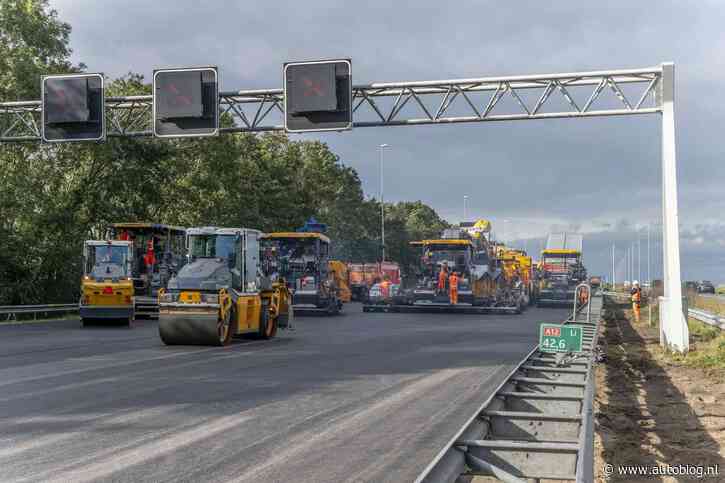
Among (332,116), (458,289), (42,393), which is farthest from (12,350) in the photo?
(458,289)

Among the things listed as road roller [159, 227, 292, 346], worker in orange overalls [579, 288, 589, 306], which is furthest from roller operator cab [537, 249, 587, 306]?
road roller [159, 227, 292, 346]

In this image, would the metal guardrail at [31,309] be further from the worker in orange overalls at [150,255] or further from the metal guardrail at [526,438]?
the metal guardrail at [526,438]

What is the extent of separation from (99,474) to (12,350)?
13.9m

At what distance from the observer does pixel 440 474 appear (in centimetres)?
557

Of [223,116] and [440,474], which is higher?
[223,116]

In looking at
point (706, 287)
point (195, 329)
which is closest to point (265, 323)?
point (195, 329)

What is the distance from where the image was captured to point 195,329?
798 inches

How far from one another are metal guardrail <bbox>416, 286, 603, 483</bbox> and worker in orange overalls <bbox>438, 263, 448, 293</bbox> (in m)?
28.8

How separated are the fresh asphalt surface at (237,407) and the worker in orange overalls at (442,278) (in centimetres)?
1757

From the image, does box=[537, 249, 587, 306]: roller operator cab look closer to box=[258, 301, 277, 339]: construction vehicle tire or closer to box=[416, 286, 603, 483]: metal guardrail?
box=[258, 301, 277, 339]: construction vehicle tire

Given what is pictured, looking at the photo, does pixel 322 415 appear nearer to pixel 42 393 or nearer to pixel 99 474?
pixel 99 474

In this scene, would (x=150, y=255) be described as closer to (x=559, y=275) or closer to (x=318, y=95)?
(x=318, y=95)

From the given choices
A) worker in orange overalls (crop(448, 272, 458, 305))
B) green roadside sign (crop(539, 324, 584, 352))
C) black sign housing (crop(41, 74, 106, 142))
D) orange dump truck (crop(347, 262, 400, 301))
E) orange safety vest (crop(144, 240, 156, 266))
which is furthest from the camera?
orange dump truck (crop(347, 262, 400, 301))

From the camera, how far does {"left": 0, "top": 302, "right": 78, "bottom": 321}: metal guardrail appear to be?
3157 cm
